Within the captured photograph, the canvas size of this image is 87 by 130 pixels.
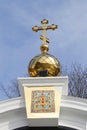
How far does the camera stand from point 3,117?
6.46 m

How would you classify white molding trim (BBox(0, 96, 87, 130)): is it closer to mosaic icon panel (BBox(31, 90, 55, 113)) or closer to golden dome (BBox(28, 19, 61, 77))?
mosaic icon panel (BBox(31, 90, 55, 113))

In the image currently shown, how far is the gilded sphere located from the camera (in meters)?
7.00

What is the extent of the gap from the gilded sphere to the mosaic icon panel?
21.2 inches

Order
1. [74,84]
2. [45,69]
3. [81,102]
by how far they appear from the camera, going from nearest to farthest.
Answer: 1. [81,102]
2. [45,69]
3. [74,84]

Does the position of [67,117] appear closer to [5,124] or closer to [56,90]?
[56,90]

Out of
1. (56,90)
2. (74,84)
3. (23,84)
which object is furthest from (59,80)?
(74,84)

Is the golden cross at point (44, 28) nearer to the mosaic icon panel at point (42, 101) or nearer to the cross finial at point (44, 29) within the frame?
the cross finial at point (44, 29)

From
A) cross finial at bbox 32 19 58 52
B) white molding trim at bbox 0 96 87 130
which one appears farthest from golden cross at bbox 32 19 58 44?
white molding trim at bbox 0 96 87 130

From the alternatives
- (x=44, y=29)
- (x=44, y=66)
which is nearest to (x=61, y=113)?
(x=44, y=66)

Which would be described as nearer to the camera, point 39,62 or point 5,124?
point 5,124

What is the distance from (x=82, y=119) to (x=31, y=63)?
1351 mm

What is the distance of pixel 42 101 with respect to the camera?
254 inches

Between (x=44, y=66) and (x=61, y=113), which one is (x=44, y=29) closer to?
(x=44, y=66)

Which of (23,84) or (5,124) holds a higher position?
(23,84)
